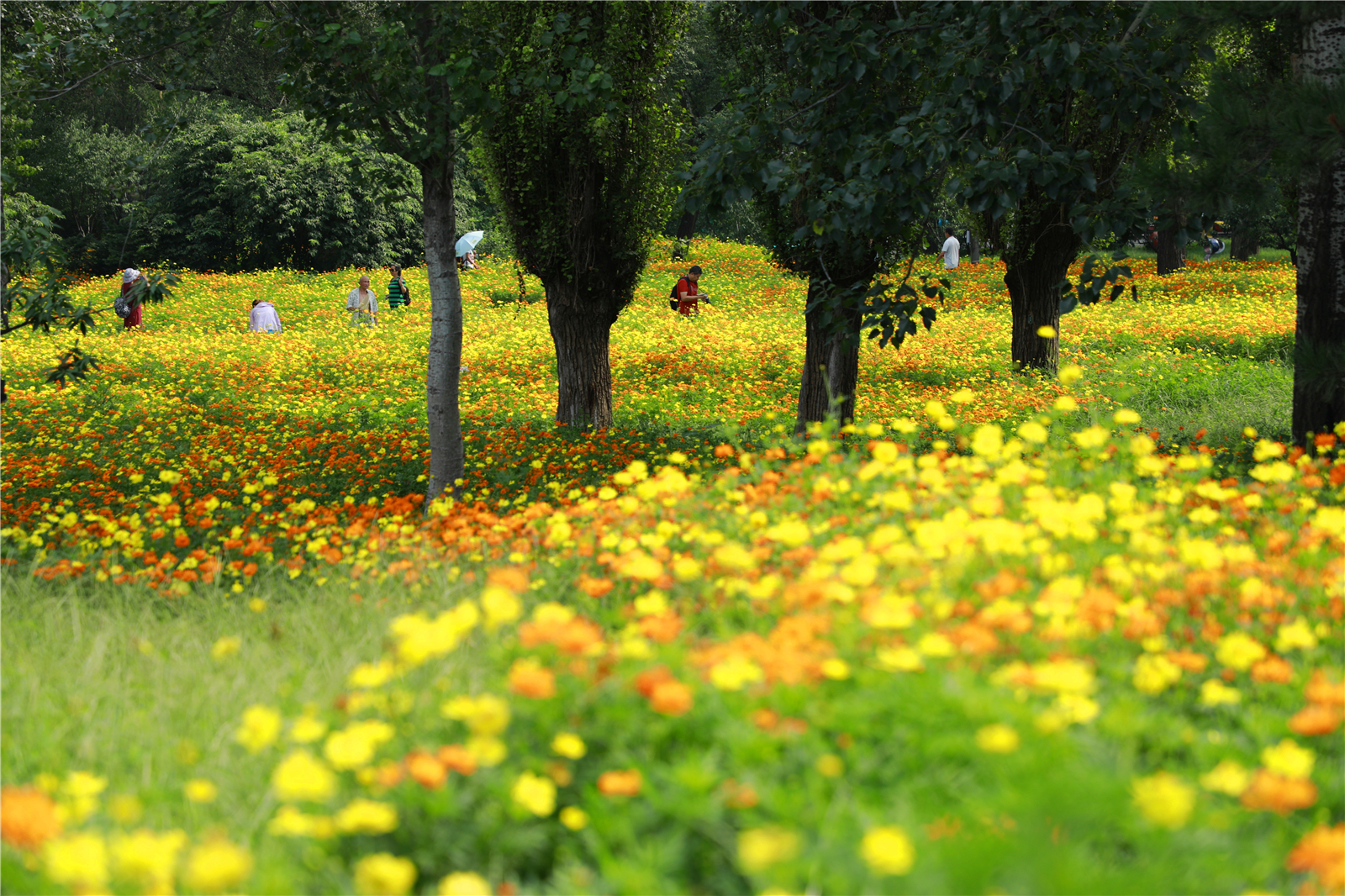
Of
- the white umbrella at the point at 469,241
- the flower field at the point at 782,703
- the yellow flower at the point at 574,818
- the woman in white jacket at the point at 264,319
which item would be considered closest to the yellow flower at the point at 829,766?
the flower field at the point at 782,703

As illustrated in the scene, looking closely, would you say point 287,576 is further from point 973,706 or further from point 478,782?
point 973,706

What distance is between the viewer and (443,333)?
6.49 m

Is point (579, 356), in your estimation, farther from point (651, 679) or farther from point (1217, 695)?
point (1217, 695)

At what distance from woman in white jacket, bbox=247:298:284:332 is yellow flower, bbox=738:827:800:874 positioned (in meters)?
18.9

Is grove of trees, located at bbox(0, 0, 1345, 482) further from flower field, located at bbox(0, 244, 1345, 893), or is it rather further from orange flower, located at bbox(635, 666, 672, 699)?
orange flower, located at bbox(635, 666, 672, 699)

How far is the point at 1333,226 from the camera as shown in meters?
5.41

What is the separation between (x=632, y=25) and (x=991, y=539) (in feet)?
23.7

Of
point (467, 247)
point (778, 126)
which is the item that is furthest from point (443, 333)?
point (467, 247)

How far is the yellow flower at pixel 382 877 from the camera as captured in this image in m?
1.53

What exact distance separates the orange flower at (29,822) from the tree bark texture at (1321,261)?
19.1 ft

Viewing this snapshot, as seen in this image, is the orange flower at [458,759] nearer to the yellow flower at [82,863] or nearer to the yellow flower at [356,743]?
the yellow flower at [356,743]

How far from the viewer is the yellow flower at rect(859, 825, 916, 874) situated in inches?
57.8

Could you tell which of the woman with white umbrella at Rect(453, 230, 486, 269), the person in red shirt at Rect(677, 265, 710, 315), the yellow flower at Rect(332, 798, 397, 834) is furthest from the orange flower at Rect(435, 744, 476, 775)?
the woman with white umbrella at Rect(453, 230, 486, 269)

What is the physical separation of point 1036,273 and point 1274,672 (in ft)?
35.8
